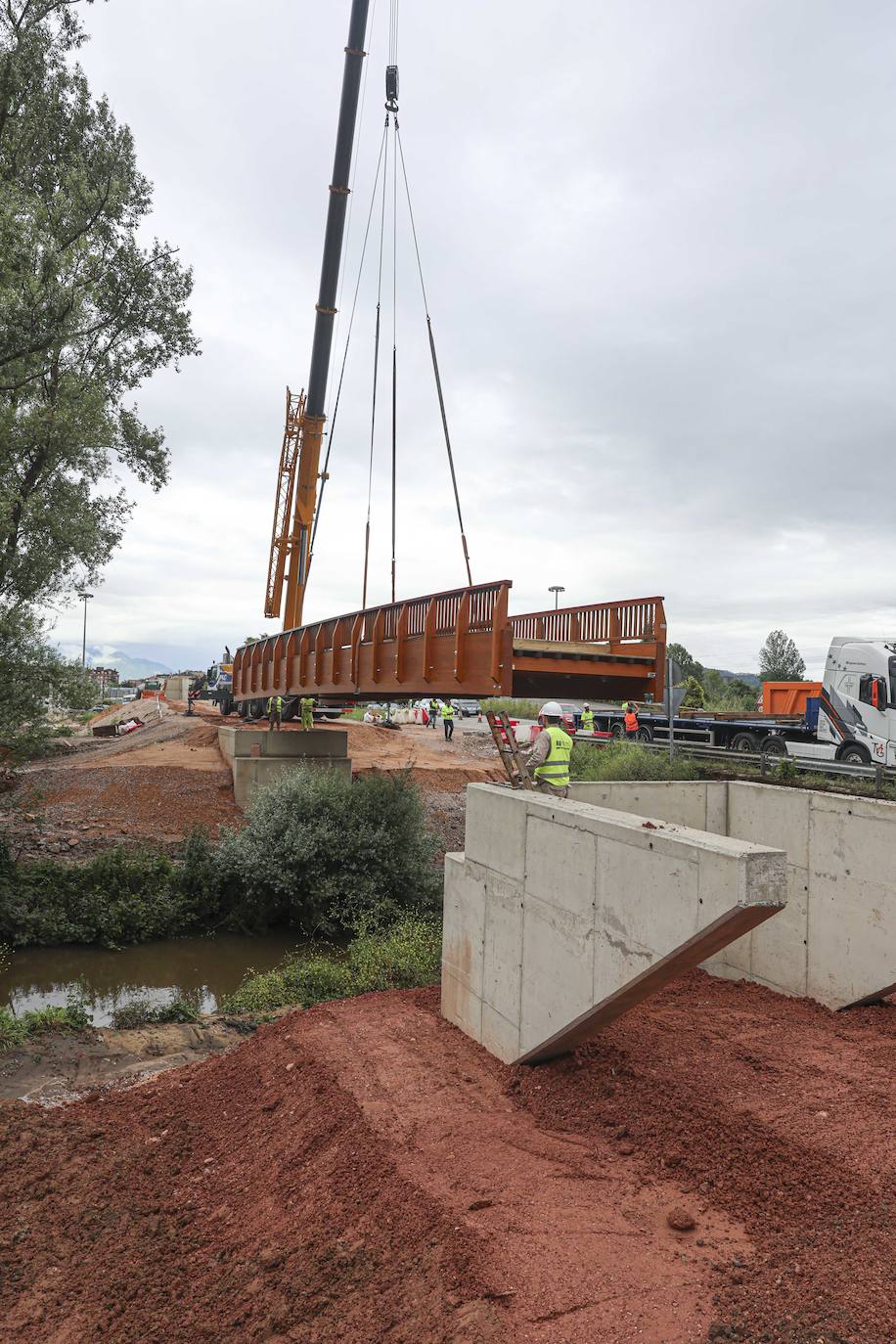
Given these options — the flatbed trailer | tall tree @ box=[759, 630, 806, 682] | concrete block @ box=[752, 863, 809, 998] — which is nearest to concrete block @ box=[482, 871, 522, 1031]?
concrete block @ box=[752, 863, 809, 998]

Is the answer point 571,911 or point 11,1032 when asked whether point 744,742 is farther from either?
point 11,1032

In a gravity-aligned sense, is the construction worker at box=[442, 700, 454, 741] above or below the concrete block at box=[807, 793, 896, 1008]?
above

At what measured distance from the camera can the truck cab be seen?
18.8m

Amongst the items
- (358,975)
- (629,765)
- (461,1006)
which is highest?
(629,765)

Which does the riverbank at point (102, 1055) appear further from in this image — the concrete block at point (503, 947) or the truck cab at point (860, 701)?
the truck cab at point (860, 701)

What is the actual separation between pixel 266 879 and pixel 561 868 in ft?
34.8

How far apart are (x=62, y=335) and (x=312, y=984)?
1097 cm

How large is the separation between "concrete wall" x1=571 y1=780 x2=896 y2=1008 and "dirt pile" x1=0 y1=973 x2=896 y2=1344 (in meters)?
0.56

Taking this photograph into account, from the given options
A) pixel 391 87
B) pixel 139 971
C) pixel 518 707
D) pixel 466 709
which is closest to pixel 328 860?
pixel 139 971

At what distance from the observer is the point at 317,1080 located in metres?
6.75

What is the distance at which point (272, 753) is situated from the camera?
76.9 feet

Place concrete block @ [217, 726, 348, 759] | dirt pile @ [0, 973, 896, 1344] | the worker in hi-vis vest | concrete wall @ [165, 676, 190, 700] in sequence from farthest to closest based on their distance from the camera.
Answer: concrete wall @ [165, 676, 190, 700] → concrete block @ [217, 726, 348, 759] → the worker in hi-vis vest → dirt pile @ [0, 973, 896, 1344]

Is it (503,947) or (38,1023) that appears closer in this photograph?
(503,947)

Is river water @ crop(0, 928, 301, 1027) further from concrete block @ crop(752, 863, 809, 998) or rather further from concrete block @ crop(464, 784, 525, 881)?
concrete block @ crop(752, 863, 809, 998)
